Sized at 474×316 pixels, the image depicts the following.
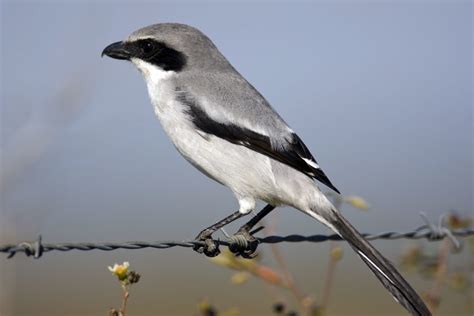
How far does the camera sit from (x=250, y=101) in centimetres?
322

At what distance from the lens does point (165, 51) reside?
3533mm

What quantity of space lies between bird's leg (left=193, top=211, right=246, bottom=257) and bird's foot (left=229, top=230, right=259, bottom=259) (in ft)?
0.32

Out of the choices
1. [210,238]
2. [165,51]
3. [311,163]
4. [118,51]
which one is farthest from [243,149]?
[118,51]

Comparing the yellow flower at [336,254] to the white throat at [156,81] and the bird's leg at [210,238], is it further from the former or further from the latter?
the white throat at [156,81]

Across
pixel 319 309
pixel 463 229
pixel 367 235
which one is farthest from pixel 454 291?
pixel 319 309

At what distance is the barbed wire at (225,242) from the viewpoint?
2.16m

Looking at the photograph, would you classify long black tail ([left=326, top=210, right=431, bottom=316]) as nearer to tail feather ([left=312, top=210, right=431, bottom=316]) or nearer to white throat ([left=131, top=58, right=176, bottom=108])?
tail feather ([left=312, top=210, right=431, bottom=316])

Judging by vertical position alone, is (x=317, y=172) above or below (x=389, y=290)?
above

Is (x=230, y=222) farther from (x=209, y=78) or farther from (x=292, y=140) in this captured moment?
(x=209, y=78)

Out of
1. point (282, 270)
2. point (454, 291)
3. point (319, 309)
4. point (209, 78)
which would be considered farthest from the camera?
point (209, 78)

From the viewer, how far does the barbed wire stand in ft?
7.09

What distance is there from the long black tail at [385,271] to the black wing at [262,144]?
0.87 feet

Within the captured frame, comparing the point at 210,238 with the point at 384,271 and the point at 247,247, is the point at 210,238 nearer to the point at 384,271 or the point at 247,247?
the point at 247,247

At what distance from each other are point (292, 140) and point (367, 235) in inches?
21.8
